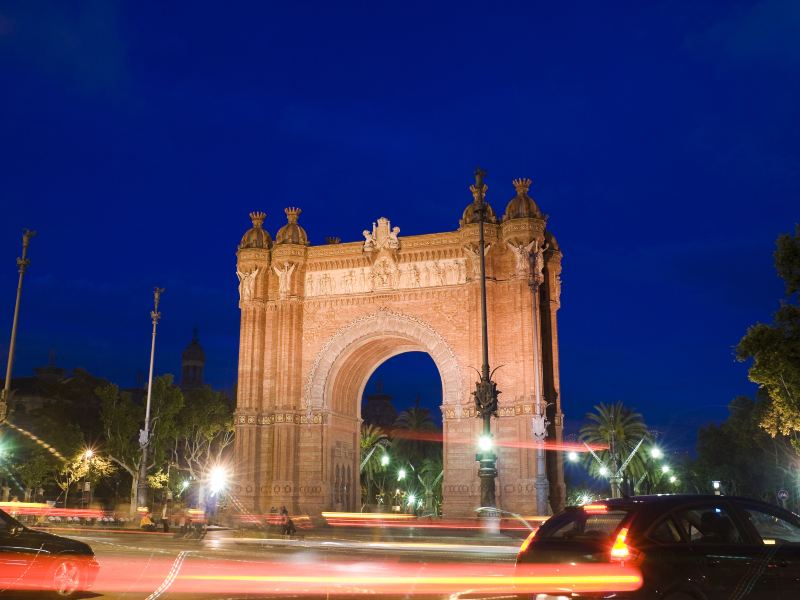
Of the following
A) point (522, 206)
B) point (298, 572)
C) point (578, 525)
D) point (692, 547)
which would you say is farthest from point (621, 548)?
point (522, 206)

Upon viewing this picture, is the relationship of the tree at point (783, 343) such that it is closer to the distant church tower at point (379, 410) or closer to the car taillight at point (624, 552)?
the car taillight at point (624, 552)

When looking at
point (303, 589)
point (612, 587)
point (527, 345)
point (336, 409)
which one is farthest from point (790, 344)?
point (336, 409)

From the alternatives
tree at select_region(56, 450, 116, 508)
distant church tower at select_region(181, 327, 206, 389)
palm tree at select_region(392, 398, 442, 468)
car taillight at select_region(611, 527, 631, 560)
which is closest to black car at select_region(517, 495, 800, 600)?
car taillight at select_region(611, 527, 631, 560)

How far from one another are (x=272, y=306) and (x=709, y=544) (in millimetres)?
34697

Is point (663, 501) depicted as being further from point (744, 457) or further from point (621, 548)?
point (744, 457)

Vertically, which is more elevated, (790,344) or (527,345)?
(527,345)

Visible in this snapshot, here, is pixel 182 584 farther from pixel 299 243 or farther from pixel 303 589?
pixel 299 243

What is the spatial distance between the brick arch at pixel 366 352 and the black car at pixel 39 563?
87.1 ft

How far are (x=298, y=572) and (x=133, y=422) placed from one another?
36075mm

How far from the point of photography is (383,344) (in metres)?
40.1

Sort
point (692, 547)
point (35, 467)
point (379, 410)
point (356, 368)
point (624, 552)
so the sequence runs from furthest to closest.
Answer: point (379, 410)
point (35, 467)
point (356, 368)
point (692, 547)
point (624, 552)

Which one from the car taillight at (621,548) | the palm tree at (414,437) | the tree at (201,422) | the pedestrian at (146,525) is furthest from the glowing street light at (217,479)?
the car taillight at (621,548)

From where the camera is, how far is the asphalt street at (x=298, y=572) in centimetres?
1087

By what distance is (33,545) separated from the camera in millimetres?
10031
